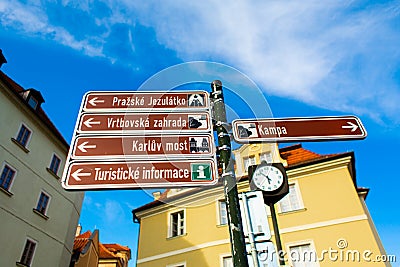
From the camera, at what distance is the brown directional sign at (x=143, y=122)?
289cm

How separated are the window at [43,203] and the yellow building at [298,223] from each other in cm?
587

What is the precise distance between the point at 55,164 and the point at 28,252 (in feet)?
18.1

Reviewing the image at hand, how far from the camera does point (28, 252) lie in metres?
14.8

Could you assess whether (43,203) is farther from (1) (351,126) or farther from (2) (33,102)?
(1) (351,126)

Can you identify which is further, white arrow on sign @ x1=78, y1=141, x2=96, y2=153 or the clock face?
the clock face

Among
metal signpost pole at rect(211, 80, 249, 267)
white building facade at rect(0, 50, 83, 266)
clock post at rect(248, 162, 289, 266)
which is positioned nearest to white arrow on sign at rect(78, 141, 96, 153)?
metal signpost pole at rect(211, 80, 249, 267)

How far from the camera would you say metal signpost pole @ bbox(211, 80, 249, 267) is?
214 cm

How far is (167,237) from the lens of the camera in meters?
→ 16.5

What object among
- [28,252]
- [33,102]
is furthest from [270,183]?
[33,102]

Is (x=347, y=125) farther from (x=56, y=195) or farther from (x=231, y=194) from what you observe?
(x=56, y=195)

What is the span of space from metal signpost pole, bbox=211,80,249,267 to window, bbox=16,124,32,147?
52.4 ft

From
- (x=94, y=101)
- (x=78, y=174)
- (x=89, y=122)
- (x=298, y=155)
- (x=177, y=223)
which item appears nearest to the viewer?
(x=78, y=174)

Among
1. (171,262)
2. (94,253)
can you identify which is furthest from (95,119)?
(94,253)

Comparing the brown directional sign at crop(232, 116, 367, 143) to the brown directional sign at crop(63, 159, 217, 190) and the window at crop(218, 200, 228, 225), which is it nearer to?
the brown directional sign at crop(63, 159, 217, 190)
